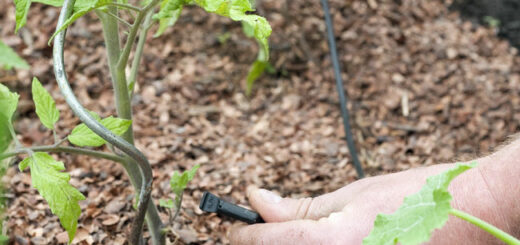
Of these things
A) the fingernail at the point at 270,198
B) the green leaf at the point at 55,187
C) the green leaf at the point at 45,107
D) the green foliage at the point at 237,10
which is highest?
the green foliage at the point at 237,10

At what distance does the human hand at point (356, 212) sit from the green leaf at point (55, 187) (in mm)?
389

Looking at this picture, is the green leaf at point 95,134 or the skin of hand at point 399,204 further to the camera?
the skin of hand at point 399,204

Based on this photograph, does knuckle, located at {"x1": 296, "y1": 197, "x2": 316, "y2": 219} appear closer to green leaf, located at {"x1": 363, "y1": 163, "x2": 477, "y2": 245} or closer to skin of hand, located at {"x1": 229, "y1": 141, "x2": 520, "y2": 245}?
skin of hand, located at {"x1": 229, "y1": 141, "x2": 520, "y2": 245}

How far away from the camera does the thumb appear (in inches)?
47.9

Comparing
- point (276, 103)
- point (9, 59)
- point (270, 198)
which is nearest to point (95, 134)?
point (9, 59)

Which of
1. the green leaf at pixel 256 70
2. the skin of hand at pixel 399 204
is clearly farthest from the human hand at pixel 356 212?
the green leaf at pixel 256 70

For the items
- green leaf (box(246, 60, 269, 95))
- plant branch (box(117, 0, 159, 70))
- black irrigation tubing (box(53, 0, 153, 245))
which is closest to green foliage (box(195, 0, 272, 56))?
plant branch (box(117, 0, 159, 70))

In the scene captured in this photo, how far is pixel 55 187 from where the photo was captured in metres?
0.89

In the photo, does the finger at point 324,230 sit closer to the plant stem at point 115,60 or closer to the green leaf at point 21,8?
the plant stem at point 115,60

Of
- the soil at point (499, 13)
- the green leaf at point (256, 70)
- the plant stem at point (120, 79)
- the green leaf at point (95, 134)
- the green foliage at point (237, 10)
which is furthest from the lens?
the soil at point (499, 13)

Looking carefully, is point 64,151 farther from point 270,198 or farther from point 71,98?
point 270,198

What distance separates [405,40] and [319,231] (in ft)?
5.64

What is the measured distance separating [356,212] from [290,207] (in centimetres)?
19

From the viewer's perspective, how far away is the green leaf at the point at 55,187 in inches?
34.8
